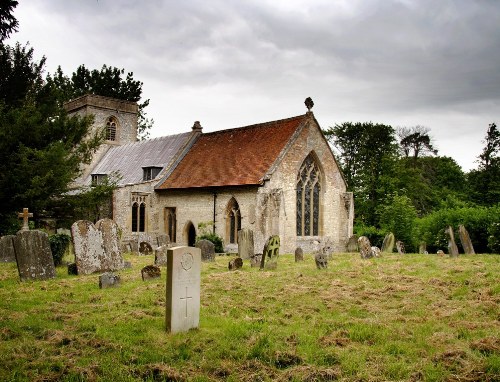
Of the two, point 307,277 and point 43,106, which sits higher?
point 43,106

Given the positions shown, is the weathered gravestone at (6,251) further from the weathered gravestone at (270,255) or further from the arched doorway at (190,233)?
the arched doorway at (190,233)

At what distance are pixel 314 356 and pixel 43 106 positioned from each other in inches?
846

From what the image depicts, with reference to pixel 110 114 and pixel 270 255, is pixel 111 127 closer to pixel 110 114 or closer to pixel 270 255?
pixel 110 114

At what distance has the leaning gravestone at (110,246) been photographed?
567 inches

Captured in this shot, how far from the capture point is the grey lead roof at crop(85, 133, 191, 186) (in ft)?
97.2

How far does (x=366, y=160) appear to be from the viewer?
37312mm

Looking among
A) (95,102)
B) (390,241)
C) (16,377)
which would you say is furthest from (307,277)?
(95,102)

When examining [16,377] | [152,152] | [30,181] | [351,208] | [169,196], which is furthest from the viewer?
[152,152]

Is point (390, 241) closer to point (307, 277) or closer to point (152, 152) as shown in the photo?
→ point (307, 277)

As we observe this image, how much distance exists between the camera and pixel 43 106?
77.5 feet

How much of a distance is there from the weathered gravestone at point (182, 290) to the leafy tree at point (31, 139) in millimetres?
14707

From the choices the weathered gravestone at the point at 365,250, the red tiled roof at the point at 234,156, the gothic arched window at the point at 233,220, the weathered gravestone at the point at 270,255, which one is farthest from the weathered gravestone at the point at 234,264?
the gothic arched window at the point at 233,220

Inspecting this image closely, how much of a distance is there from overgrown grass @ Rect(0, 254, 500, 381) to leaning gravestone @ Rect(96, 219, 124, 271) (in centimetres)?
246

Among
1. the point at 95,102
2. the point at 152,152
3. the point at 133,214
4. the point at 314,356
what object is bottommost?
the point at 314,356
